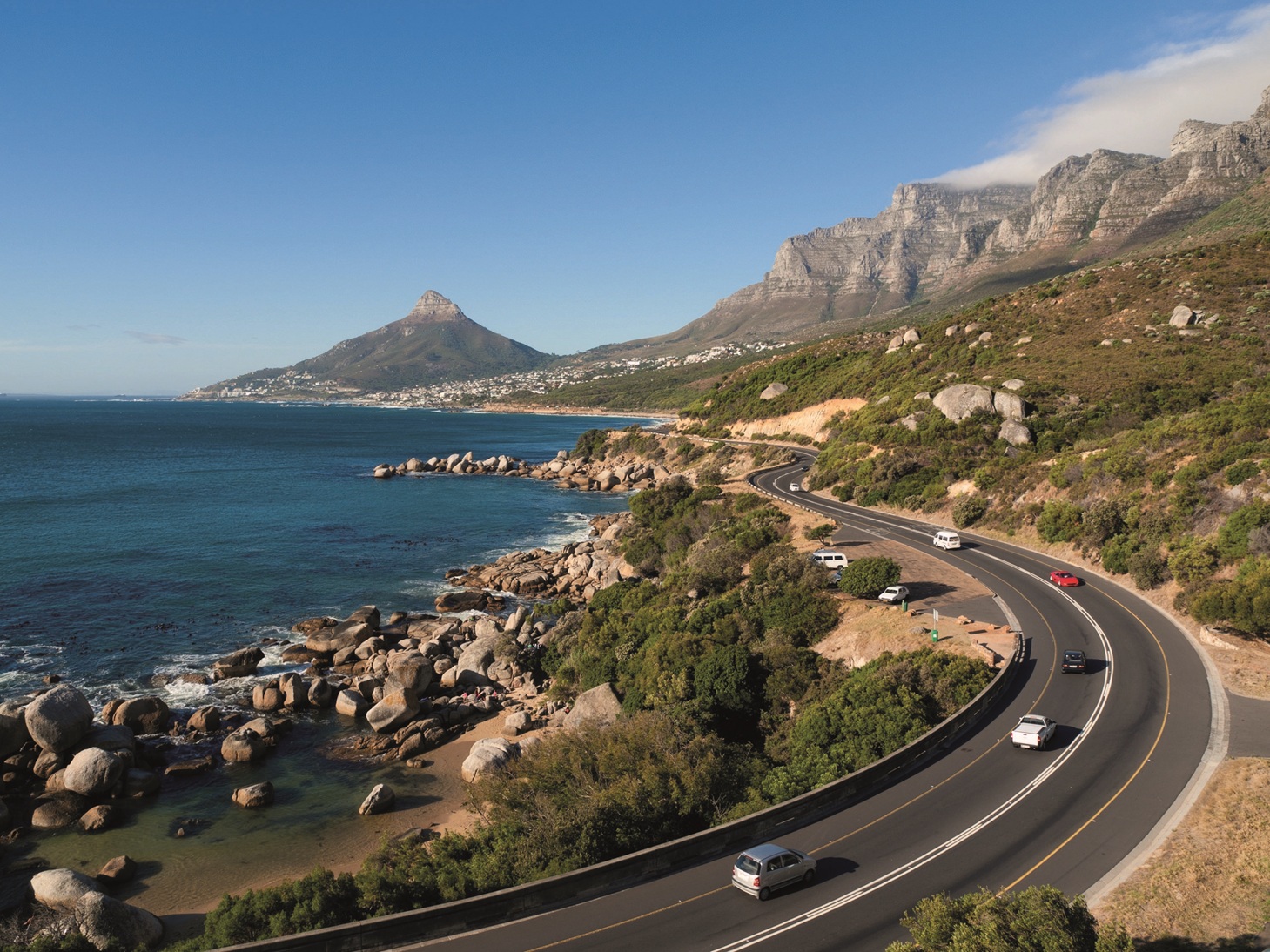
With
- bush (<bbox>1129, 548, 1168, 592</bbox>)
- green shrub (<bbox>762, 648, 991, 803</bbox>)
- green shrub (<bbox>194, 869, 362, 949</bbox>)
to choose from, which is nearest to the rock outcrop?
green shrub (<bbox>194, 869, 362, 949</bbox>)

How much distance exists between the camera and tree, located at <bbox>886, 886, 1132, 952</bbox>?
10.8 meters

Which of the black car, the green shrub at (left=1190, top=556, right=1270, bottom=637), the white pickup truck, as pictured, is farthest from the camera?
the green shrub at (left=1190, top=556, right=1270, bottom=637)

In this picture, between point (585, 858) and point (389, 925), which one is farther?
point (585, 858)

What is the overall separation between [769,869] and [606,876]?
12.1ft

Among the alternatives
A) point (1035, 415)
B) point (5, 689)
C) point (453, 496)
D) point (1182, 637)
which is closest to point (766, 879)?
point (1182, 637)

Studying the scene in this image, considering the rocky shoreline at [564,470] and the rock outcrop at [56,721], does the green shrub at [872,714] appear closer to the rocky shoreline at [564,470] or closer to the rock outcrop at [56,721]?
the rock outcrop at [56,721]

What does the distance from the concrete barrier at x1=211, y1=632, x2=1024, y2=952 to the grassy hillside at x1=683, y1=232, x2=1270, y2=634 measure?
19.9m

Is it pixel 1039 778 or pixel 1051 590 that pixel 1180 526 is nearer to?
pixel 1051 590

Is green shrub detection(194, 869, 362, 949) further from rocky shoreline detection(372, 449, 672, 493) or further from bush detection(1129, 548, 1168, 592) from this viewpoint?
rocky shoreline detection(372, 449, 672, 493)

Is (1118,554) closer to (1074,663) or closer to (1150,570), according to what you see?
(1150,570)

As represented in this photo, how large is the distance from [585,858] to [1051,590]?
30.7 m

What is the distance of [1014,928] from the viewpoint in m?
11.1

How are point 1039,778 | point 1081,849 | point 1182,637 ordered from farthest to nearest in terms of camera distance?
point 1182,637
point 1039,778
point 1081,849

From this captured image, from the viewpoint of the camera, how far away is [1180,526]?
37781 mm
